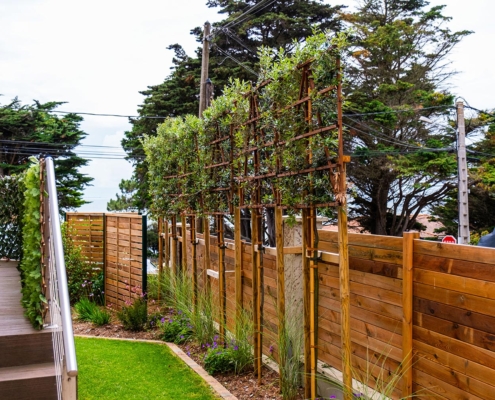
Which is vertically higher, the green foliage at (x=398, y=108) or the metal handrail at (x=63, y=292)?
the green foliage at (x=398, y=108)

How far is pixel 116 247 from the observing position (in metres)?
9.42

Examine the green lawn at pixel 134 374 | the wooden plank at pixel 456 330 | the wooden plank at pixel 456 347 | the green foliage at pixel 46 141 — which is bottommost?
the green lawn at pixel 134 374

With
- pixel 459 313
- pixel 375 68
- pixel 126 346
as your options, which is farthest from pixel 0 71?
pixel 459 313

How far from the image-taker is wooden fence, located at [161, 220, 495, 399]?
302cm

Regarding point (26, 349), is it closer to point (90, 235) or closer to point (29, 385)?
point (29, 385)

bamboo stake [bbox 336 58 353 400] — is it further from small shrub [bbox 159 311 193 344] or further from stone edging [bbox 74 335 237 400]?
small shrub [bbox 159 311 193 344]

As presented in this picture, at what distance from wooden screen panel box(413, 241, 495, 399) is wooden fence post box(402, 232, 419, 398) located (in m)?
0.03

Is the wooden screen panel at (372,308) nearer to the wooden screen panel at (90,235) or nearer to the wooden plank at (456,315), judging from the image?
the wooden plank at (456,315)

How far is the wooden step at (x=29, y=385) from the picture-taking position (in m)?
3.26

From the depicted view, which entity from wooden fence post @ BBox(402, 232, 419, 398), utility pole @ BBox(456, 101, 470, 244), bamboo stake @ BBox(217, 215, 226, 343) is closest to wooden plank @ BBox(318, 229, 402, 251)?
wooden fence post @ BBox(402, 232, 419, 398)

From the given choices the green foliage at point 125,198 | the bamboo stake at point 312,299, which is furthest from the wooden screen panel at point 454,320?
the green foliage at point 125,198

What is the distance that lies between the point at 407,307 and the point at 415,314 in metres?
0.06

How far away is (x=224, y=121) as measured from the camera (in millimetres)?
6273

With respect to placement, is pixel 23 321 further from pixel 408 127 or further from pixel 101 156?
pixel 101 156
